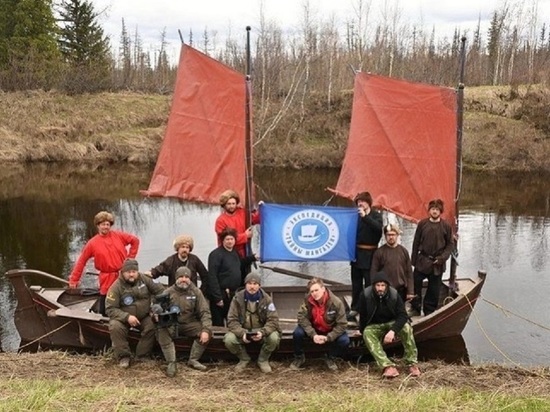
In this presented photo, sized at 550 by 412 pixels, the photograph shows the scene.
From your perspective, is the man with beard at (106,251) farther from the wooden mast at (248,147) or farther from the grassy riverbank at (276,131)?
the grassy riverbank at (276,131)

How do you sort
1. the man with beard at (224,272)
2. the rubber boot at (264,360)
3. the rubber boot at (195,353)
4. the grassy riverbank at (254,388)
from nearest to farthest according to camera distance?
the grassy riverbank at (254,388), the rubber boot at (264,360), the rubber boot at (195,353), the man with beard at (224,272)

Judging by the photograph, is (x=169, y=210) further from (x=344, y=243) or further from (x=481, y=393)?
(x=481, y=393)

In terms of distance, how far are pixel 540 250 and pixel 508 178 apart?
48.7 ft

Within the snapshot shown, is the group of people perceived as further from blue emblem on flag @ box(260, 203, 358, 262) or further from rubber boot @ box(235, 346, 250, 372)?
blue emblem on flag @ box(260, 203, 358, 262)

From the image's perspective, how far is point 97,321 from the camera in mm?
9016

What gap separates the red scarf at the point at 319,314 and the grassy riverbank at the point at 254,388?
632 mm

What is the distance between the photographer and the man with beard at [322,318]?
799 cm

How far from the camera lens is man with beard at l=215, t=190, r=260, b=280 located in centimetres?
909

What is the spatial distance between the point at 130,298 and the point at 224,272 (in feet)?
4.67

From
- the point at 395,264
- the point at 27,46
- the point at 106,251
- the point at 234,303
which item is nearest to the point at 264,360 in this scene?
the point at 234,303

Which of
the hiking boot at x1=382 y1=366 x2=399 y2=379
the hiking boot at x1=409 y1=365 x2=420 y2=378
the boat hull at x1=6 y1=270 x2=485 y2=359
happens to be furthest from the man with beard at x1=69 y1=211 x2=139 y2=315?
the hiking boot at x1=409 y1=365 x2=420 y2=378

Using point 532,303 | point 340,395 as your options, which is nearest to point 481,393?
point 340,395

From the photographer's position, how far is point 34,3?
147 ft

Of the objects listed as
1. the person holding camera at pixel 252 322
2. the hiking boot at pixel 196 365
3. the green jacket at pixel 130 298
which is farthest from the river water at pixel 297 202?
the hiking boot at pixel 196 365
